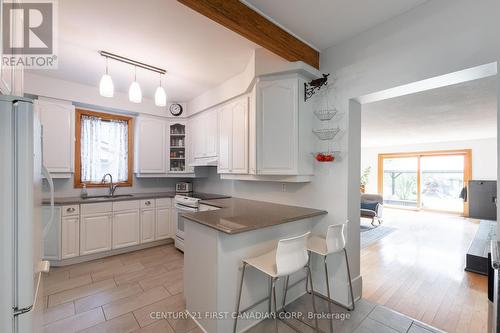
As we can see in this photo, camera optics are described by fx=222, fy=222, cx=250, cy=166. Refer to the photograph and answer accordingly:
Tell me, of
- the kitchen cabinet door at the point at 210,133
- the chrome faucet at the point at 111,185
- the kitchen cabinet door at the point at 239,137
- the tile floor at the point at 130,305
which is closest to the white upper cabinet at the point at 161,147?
the chrome faucet at the point at 111,185

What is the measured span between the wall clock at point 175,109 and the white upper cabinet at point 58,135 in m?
1.47

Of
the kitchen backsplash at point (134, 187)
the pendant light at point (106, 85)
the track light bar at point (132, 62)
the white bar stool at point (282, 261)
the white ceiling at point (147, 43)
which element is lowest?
the white bar stool at point (282, 261)

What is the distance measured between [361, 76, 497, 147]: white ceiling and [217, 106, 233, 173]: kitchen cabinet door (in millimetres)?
2274

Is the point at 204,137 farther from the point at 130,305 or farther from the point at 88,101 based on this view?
the point at 130,305

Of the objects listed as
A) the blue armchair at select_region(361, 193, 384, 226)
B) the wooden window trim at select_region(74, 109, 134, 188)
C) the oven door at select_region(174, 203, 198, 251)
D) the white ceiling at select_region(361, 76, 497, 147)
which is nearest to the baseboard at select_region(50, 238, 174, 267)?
the oven door at select_region(174, 203, 198, 251)

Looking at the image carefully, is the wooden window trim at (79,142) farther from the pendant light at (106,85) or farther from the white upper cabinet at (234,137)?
the white upper cabinet at (234,137)

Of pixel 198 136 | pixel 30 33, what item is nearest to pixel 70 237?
pixel 198 136

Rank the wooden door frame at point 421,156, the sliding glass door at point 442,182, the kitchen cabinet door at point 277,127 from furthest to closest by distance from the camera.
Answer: the sliding glass door at point 442,182 < the wooden door frame at point 421,156 < the kitchen cabinet door at point 277,127

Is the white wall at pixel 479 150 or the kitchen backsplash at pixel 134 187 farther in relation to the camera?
the white wall at pixel 479 150

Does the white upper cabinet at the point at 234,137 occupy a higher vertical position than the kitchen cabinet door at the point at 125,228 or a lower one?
higher

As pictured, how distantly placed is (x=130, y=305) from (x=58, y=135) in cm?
260

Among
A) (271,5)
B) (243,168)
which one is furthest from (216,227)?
(271,5)

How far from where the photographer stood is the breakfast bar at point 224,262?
1.73 metres

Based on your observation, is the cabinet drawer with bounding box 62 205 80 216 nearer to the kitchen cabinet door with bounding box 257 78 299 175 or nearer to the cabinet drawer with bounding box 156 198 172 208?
the cabinet drawer with bounding box 156 198 172 208
